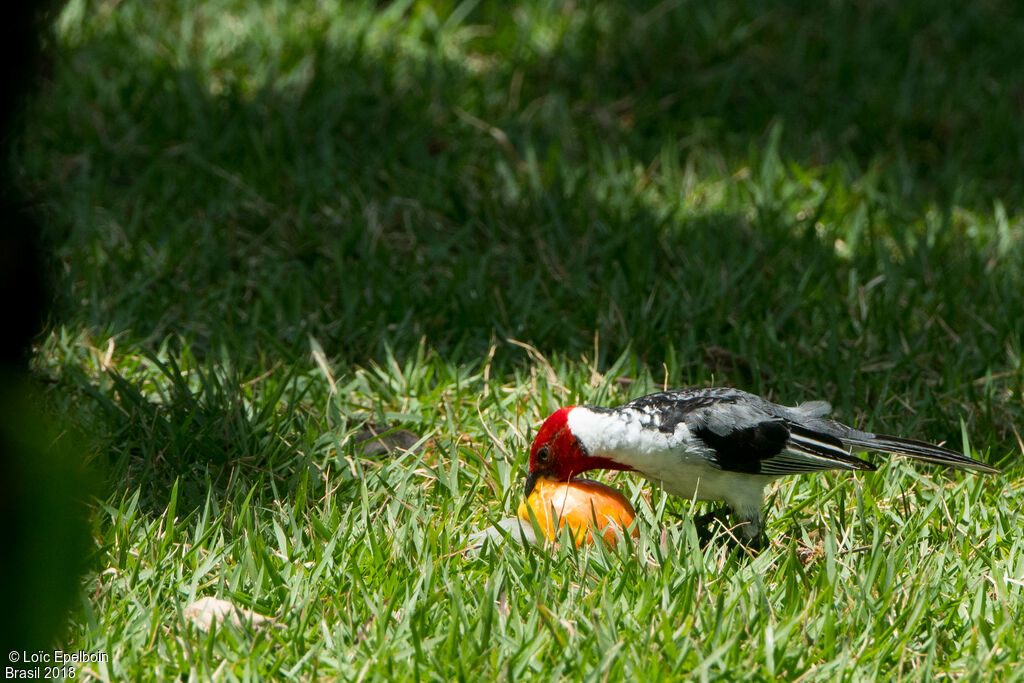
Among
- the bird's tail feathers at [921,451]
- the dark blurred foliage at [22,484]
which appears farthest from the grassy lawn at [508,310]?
the dark blurred foliage at [22,484]

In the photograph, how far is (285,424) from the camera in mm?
3252

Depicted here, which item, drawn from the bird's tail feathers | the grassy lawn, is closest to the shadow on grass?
the grassy lawn

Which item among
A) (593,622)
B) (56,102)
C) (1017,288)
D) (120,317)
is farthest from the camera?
→ (56,102)

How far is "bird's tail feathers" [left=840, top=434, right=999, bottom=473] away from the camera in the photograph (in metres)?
2.81

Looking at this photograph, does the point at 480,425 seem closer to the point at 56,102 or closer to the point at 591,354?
the point at 591,354

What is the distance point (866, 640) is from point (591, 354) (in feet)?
5.67

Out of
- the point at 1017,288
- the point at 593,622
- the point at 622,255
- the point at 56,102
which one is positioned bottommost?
the point at 1017,288

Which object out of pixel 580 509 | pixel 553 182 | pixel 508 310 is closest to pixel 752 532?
pixel 580 509

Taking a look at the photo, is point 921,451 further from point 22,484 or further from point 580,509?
point 22,484

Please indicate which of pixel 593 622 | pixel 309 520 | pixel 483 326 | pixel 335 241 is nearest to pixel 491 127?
pixel 335 241

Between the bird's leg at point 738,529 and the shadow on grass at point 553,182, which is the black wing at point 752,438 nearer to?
the bird's leg at point 738,529

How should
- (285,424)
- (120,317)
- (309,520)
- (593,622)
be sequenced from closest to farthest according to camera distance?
(593,622), (309,520), (285,424), (120,317)

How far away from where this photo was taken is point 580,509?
2.72 metres

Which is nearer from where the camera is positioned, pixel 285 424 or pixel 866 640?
pixel 866 640
